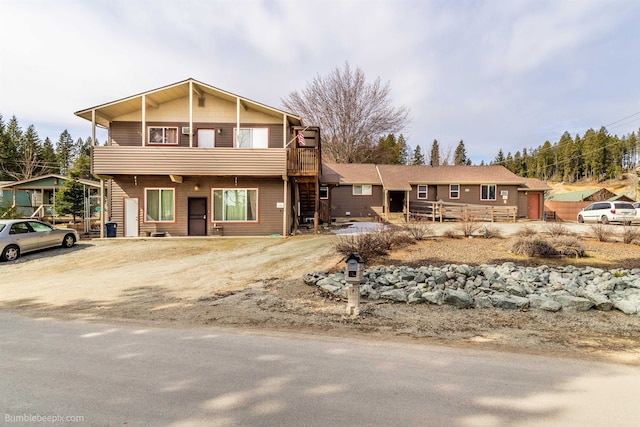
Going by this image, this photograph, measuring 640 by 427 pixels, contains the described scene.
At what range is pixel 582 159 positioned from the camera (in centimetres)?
8425

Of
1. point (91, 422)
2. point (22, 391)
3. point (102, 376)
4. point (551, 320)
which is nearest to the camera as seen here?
point (91, 422)

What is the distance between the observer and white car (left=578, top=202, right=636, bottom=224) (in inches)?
826

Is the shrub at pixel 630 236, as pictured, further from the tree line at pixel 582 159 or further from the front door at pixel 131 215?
the tree line at pixel 582 159

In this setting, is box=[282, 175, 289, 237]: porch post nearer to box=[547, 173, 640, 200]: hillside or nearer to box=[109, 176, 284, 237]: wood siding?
box=[109, 176, 284, 237]: wood siding

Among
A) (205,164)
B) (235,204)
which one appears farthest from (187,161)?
(235,204)

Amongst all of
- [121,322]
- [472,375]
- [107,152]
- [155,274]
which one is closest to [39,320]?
[121,322]

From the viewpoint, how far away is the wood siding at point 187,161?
16094mm

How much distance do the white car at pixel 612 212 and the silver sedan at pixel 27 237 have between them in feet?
96.3

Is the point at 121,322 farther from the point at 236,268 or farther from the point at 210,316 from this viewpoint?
the point at 236,268

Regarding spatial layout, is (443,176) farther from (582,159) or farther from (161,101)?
(582,159)

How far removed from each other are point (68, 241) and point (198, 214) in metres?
5.52

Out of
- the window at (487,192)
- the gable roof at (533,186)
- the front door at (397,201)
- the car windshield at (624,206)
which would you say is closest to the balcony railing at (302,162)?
the front door at (397,201)

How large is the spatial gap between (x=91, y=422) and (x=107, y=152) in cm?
1622

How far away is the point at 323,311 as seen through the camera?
626cm
